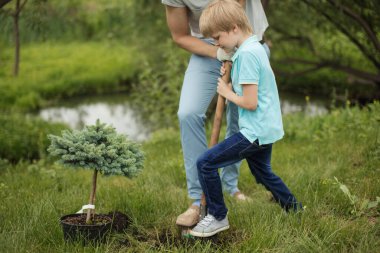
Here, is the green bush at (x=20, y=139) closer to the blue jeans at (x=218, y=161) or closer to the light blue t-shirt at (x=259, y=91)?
the blue jeans at (x=218, y=161)

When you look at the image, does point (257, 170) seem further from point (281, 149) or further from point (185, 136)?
point (281, 149)

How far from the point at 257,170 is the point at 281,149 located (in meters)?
2.82

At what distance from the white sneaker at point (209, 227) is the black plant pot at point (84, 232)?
56 centimetres

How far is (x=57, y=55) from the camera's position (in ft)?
67.1

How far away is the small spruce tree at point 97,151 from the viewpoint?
355 cm

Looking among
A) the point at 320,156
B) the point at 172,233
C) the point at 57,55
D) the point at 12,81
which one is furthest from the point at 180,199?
the point at 57,55

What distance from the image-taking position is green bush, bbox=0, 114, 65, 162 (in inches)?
365

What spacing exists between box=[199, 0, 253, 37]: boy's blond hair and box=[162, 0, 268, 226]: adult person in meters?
0.24

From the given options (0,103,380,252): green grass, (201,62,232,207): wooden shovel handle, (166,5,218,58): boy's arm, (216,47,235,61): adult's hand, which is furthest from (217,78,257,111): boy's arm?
(0,103,380,252): green grass

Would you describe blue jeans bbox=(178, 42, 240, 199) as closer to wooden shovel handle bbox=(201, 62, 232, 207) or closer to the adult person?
the adult person

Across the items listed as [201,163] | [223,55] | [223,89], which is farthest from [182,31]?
[201,163]

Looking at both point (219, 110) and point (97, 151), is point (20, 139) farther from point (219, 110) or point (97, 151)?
point (219, 110)

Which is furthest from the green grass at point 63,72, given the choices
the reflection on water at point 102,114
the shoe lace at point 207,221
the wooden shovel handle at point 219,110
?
the shoe lace at point 207,221

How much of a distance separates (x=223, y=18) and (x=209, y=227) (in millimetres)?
1261
